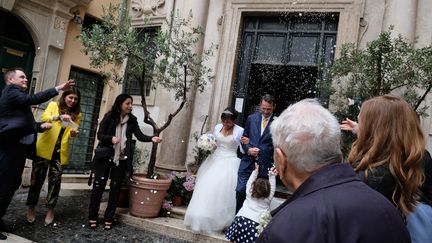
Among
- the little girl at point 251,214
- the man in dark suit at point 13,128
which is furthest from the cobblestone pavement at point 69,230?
the little girl at point 251,214

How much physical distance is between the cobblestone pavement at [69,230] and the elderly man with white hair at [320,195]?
156 inches

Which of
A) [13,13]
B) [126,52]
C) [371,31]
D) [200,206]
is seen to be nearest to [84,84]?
[13,13]

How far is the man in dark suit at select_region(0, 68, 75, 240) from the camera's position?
4.39m

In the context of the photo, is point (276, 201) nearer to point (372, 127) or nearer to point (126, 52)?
point (126, 52)

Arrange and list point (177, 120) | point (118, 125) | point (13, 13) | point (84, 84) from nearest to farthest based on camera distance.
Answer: point (118, 125) < point (177, 120) < point (13, 13) < point (84, 84)

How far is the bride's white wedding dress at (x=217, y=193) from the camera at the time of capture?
513cm

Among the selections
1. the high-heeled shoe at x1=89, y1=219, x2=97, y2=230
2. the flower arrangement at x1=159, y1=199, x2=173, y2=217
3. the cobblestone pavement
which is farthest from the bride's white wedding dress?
the high-heeled shoe at x1=89, y1=219, x2=97, y2=230

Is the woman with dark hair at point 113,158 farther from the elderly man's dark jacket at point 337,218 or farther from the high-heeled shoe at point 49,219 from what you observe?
the elderly man's dark jacket at point 337,218

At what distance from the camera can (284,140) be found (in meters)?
1.48

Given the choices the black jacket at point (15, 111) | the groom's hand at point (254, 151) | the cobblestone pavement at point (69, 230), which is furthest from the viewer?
the groom's hand at point (254, 151)

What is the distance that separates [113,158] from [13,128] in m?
1.44

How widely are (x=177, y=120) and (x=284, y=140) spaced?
5.96 metres

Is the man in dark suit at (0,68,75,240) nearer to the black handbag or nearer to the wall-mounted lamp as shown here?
the black handbag

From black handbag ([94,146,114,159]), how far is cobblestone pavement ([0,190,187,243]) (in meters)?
1.02
